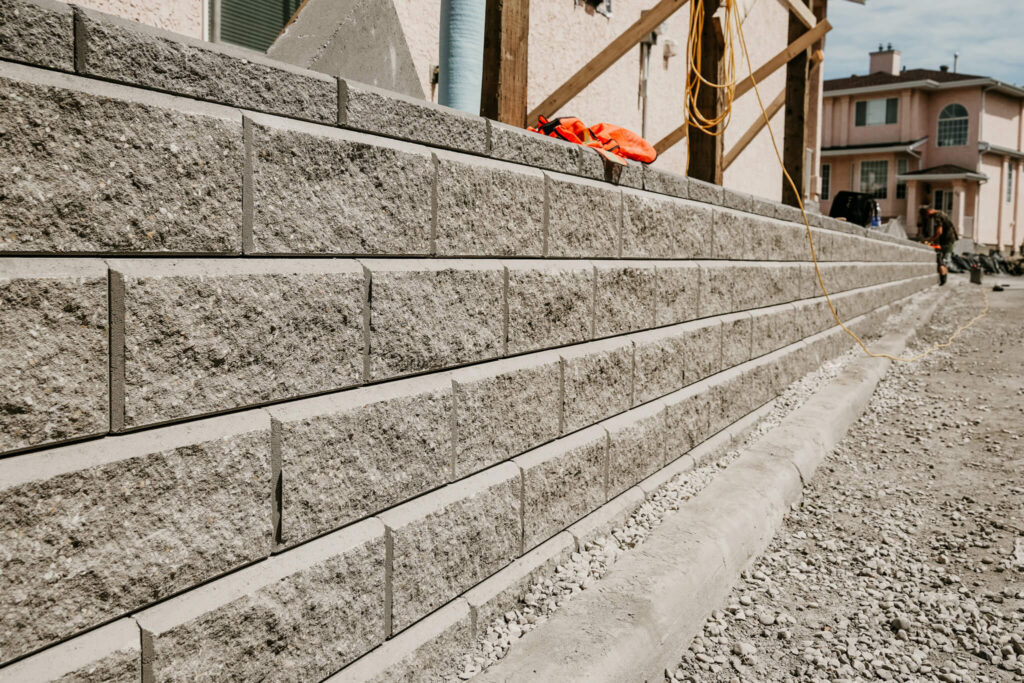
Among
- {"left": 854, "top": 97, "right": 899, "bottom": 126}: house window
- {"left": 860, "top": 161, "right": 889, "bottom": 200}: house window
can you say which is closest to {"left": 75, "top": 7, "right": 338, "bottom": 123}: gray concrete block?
{"left": 860, "top": 161, "right": 889, "bottom": 200}: house window

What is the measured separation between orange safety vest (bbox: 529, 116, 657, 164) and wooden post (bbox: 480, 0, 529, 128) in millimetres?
432

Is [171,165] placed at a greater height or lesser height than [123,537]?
greater

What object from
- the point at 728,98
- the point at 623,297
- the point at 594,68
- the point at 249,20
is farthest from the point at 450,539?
the point at 728,98

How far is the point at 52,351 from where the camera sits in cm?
150

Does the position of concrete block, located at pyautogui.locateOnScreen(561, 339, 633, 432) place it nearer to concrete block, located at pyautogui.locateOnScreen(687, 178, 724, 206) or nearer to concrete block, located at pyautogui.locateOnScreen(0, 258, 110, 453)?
concrete block, located at pyautogui.locateOnScreen(687, 178, 724, 206)

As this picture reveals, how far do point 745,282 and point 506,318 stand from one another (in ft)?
11.2

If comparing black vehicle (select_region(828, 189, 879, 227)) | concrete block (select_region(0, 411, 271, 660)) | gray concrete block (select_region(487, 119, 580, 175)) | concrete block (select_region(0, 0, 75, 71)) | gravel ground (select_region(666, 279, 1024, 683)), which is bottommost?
gravel ground (select_region(666, 279, 1024, 683))

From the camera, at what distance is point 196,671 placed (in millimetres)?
1736

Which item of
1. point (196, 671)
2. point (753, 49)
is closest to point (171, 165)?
point (196, 671)

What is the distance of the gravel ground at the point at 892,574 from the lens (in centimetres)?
289

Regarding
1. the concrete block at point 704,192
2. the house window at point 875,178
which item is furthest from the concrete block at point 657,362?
the house window at point 875,178

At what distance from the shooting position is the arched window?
42469mm

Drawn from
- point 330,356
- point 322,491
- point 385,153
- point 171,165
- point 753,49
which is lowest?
point 322,491

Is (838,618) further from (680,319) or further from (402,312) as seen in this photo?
(402,312)
